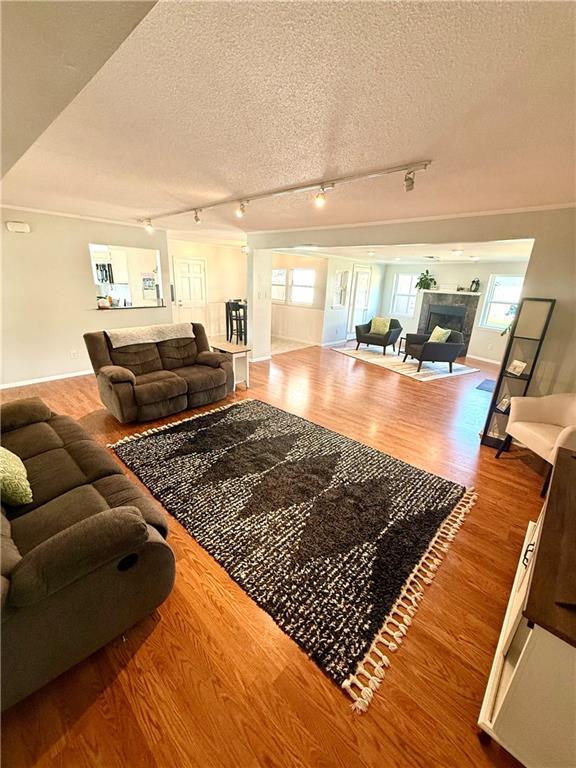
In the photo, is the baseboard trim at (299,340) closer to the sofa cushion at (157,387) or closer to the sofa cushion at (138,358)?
the sofa cushion at (138,358)

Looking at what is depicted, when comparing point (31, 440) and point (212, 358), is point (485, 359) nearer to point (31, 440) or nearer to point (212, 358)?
point (212, 358)

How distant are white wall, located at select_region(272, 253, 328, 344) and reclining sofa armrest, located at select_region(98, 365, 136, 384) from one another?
489 centimetres

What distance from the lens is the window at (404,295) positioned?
8711mm

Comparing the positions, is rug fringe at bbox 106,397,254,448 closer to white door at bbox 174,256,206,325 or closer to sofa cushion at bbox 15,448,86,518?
sofa cushion at bbox 15,448,86,518

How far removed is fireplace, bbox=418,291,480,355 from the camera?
7452 mm

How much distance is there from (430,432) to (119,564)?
3241 millimetres

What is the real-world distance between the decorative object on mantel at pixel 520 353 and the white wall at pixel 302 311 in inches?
185

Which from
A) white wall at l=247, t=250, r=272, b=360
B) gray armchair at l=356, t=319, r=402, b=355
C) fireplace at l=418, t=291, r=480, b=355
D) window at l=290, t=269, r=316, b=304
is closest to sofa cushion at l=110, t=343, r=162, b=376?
white wall at l=247, t=250, r=272, b=360

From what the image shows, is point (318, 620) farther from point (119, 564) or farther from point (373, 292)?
point (373, 292)

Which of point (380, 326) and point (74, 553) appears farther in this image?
point (380, 326)

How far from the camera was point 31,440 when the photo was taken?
199cm

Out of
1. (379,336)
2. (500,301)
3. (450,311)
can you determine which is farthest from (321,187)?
(450,311)

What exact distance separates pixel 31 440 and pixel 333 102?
8.52 ft

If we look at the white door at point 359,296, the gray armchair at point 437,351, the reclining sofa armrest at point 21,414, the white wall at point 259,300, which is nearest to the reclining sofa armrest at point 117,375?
the reclining sofa armrest at point 21,414
